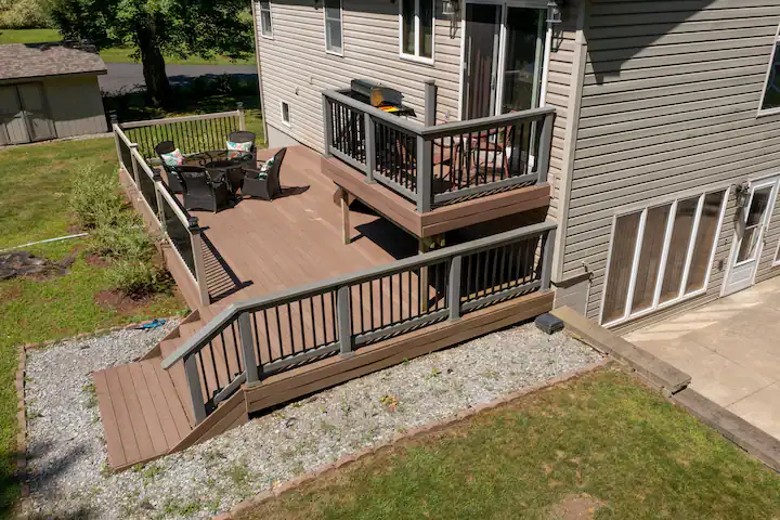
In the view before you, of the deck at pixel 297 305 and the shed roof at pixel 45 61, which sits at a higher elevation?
the shed roof at pixel 45 61

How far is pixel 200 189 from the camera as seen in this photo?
10656mm

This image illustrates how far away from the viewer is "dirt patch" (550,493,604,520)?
17.3 feet

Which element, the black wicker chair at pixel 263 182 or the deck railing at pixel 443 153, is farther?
the black wicker chair at pixel 263 182

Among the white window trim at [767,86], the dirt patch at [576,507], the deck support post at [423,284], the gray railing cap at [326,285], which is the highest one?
the white window trim at [767,86]

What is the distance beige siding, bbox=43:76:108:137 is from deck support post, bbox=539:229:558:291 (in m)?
17.8

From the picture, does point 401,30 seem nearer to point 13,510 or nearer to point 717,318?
point 717,318

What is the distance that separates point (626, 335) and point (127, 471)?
7189 mm

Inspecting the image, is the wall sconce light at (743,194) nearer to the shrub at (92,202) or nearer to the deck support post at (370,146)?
the deck support post at (370,146)

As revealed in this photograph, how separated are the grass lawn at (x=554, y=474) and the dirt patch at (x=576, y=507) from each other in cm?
1

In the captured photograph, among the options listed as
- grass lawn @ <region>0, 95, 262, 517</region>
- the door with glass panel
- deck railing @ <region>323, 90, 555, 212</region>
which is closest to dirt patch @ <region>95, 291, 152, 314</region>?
grass lawn @ <region>0, 95, 262, 517</region>

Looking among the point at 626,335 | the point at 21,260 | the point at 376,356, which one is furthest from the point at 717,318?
the point at 21,260

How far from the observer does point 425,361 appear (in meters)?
7.32

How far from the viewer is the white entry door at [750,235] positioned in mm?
9836

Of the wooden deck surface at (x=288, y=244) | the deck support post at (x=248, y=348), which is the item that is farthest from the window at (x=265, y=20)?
the deck support post at (x=248, y=348)
